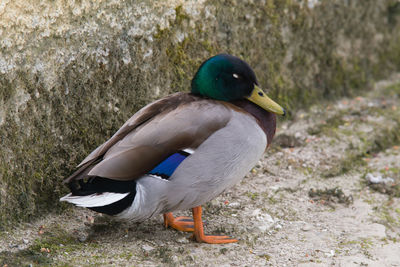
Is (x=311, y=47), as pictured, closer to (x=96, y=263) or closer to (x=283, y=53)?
(x=283, y=53)

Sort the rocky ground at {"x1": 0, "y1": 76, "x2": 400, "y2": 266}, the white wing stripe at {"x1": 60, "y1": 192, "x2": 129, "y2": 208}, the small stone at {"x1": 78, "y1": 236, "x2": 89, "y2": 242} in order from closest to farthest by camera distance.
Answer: the white wing stripe at {"x1": 60, "y1": 192, "x2": 129, "y2": 208} < the rocky ground at {"x1": 0, "y1": 76, "x2": 400, "y2": 266} < the small stone at {"x1": 78, "y1": 236, "x2": 89, "y2": 242}

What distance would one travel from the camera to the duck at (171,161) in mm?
3316

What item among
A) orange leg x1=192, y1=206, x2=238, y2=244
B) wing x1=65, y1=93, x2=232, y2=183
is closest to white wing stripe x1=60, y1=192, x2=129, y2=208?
Answer: wing x1=65, y1=93, x2=232, y2=183

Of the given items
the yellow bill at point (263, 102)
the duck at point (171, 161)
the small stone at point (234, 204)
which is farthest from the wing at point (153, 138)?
the small stone at point (234, 204)

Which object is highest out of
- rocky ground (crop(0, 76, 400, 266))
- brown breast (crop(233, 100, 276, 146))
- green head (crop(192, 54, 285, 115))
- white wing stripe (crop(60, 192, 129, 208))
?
green head (crop(192, 54, 285, 115))

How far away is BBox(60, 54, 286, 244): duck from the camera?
131 inches

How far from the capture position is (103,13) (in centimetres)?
389

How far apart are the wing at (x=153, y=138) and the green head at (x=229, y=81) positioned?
0.12m

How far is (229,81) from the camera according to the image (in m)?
3.69

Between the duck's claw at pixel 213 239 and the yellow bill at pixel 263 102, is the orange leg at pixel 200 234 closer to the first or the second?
the duck's claw at pixel 213 239

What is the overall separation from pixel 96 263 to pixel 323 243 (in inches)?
56.9

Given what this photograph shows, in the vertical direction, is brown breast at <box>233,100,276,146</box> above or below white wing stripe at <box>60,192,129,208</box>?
above

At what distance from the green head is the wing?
0.12m

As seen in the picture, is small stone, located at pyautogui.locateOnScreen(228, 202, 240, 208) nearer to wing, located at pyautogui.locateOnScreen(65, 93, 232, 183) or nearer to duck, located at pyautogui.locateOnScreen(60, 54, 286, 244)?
duck, located at pyautogui.locateOnScreen(60, 54, 286, 244)
